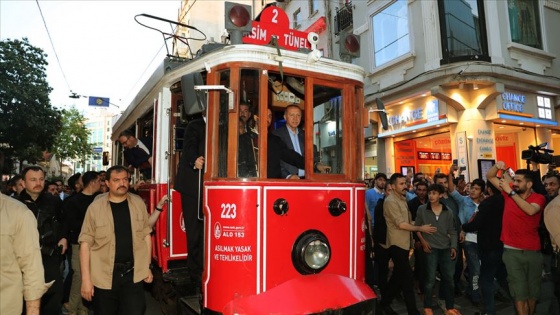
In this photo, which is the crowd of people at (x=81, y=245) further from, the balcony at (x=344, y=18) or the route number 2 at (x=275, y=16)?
the balcony at (x=344, y=18)

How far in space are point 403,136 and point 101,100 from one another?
14.8 m

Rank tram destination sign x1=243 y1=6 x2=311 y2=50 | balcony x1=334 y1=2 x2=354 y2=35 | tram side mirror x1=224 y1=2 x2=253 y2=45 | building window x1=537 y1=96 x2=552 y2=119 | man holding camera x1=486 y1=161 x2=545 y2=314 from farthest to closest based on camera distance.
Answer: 1. balcony x1=334 y1=2 x2=354 y2=35
2. building window x1=537 y1=96 x2=552 y2=119
3. man holding camera x1=486 y1=161 x2=545 y2=314
4. tram destination sign x1=243 y1=6 x2=311 y2=50
5. tram side mirror x1=224 y1=2 x2=253 y2=45

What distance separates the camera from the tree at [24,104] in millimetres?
18672

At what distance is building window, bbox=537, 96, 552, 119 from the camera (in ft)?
41.7

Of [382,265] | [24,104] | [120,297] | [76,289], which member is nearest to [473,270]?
[382,265]

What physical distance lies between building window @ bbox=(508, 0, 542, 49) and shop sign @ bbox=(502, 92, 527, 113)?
6.02 ft

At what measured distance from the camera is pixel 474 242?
6.49 metres

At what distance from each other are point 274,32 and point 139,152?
2957 mm

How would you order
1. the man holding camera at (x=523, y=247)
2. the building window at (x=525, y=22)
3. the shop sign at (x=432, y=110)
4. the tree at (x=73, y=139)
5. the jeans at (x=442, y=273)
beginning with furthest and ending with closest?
1. the tree at (x=73, y=139)
2. the building window at (x=525, y=22)
3. the shop sign at (x=432, y=110)
4. the jeans at (x=442, y=273)
5. the man holding camera at (x=523, y=247)

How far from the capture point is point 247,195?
3418mm

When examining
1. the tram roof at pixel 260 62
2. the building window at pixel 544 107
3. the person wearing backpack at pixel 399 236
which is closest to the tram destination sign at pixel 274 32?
the tram roof at pixel 260 62

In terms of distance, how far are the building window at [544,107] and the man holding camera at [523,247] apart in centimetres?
968

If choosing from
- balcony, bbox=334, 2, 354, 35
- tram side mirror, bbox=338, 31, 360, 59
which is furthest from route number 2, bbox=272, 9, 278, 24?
balcony, bbox=334, 2, 354, 35

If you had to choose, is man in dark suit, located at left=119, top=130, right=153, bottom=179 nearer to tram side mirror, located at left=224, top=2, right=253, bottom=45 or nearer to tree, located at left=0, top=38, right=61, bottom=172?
tram side mirror, located at left=224, top=2, right=253, bottom=45
